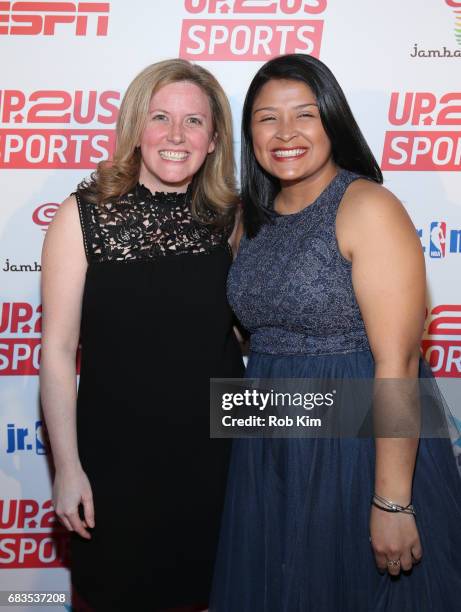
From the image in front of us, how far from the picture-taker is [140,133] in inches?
70.2

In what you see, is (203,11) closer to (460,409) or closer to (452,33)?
(452,33)

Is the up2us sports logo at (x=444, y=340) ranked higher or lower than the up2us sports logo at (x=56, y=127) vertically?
lower

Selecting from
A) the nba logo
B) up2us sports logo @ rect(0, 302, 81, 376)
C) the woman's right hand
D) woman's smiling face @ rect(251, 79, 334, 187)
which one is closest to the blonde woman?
the woman's right hand

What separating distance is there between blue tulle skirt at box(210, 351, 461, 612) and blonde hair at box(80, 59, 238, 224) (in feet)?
1.75

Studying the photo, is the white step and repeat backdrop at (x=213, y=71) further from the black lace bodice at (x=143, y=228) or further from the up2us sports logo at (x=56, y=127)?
the black lace bodice at (x=143, y=228)

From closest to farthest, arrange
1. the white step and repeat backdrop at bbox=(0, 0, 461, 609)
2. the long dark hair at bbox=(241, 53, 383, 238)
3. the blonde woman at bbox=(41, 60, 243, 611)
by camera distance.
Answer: the long dark hair at bbox=(241, 53, 383, 238)
the blonde woman at bbox=(41, 60, 243, 611)
the white step and repeat backdrop at bbox=(0, 0, 461, 609)

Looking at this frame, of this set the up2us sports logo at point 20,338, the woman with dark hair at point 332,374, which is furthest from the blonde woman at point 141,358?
the up2us sports logo at point 20,338

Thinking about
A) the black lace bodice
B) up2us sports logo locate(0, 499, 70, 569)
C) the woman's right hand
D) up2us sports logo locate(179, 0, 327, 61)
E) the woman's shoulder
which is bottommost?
up2us sports logo locate(0, 499, 70, 569)

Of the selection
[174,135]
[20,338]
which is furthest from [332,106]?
[20,338]

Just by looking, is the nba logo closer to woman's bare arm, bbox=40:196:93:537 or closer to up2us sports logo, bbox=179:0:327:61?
up2us sports logo, bbox=179:0:327:61

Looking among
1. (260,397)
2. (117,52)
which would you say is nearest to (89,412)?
(260,397)

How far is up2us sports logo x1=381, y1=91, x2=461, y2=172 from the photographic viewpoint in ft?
7.63

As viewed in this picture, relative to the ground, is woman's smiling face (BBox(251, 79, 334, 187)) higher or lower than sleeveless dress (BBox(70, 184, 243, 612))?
higher

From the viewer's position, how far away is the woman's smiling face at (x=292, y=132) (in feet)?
5.35
